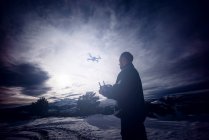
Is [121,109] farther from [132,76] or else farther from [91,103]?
[91,103]

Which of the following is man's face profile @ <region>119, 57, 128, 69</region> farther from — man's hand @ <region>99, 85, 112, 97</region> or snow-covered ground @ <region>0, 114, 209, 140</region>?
snow-covered ground @ <region>0, 114, 209, 140</region>

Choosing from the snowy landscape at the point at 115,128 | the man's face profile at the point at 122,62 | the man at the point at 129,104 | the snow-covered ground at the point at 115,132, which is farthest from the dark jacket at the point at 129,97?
the snow-covered ground at the point at 115,132

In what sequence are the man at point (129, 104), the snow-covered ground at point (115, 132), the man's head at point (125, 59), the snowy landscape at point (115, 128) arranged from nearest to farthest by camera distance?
the man at point (129, 104) < the man's head at point (125, 59) < the snow-covered ground at point (115, 132) < the snowy landscape at point (115, 128)

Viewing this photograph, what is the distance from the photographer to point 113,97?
2.46m

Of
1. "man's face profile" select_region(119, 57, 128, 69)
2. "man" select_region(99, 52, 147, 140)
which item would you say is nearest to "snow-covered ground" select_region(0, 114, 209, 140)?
"man" select_region(99, 52, 147, 140)

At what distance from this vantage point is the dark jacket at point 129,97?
2469 mm

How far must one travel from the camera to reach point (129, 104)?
250cm

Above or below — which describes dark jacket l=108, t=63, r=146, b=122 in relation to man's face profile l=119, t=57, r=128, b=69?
below

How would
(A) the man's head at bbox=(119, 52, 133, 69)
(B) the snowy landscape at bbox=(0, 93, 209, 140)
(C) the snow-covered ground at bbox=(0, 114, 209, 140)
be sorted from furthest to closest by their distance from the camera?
(B) the snowy landscape at bbox=(0, 93, 209, 140) < (C) the snow-covered ground at bbox=(0, 114, 209, 140) < (A) the man's head at bbox=(119, 52, 133, 69)

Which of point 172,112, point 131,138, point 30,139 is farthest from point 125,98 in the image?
point 172,112

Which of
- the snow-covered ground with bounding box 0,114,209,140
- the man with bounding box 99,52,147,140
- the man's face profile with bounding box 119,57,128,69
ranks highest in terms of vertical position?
the man's face profile with bounding box 119,57,128,69

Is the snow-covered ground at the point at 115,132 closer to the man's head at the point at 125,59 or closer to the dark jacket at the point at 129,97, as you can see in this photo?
the dark jacket at the point at 129,97

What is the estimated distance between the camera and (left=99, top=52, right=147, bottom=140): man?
2.46 m

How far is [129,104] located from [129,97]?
0.12 metres
